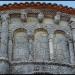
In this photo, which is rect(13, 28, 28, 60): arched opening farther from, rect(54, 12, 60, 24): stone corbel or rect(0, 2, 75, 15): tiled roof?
A: rect(54, 12, 60, 24): stone corbel

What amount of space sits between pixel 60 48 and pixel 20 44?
1.95 m

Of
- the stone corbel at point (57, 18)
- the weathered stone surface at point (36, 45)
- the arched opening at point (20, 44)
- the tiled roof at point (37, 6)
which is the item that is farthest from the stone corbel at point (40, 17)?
the arched opening at point (20, 44)

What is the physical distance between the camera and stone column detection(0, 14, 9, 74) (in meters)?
14.5

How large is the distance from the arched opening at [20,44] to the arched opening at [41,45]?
49 cm

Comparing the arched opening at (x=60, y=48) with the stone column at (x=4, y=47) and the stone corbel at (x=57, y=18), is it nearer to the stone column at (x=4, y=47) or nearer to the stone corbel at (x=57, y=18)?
the stone corbel at (x=57, y=18)

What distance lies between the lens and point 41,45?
1591 cm

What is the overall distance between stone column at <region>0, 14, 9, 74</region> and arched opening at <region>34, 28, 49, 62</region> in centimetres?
143

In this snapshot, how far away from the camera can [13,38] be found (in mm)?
16031

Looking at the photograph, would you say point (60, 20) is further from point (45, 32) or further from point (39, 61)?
point (39, 61)

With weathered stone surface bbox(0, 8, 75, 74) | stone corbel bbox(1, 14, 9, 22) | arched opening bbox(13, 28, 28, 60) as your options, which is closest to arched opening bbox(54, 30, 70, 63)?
weathered stone surface bbox(0, 8, 75, 74)

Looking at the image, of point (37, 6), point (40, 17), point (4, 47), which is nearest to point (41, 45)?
point (40, 17)

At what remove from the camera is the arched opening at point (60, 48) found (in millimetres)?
15523

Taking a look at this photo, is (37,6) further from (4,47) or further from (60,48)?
(4,47)

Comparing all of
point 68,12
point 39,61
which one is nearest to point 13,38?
point 39,61
